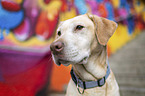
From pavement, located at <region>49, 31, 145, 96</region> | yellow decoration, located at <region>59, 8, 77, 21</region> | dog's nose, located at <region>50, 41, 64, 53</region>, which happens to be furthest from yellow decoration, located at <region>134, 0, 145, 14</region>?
dog's nose, located at <region>50, 41, 64, 53</region>

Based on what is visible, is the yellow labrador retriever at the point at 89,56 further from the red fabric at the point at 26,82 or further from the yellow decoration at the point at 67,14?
the yellow decoration at the point at 67,14

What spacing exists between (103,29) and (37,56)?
1.91 m

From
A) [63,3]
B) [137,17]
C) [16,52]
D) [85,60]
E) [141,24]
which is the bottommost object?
[141,24]

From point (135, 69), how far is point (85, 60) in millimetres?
2799

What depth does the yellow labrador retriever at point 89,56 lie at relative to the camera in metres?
1.40

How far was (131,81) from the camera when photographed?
3338mm

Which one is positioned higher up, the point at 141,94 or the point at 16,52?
the point at 16,52

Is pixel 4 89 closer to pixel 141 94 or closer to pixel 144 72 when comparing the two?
pixel 141 94

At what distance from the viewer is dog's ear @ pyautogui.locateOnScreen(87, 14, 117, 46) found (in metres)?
1.46

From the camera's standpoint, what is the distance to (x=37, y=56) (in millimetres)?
2994

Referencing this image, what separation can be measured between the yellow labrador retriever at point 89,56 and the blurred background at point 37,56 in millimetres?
441

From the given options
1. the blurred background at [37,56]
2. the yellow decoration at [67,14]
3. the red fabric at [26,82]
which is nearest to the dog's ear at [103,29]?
the blurred background at [37,56]

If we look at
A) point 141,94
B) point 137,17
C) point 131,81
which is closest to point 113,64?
point 131,81

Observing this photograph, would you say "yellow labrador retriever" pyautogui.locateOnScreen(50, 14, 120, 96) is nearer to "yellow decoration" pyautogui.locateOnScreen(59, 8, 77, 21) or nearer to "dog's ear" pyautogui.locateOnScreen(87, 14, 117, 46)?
"dog's ear" pyautogui.locateOnScreen(87, 14, 117, 46)
